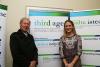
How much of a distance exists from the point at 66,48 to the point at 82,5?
1409 mm

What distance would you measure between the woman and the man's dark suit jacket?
2.11ft

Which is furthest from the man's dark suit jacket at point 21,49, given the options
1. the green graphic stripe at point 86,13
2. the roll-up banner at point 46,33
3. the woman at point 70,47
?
the green graphic stripe at point 86,13

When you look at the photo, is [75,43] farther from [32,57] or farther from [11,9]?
[11,9]

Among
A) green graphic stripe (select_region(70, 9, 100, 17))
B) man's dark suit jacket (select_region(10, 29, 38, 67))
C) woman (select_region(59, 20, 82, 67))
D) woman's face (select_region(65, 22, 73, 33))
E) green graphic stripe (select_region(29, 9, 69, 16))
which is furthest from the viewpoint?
green graphic stripe (select_region(29, 9, 69, 16))

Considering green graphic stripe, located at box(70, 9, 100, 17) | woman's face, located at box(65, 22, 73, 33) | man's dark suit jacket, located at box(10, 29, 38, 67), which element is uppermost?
green graphic stripe, located at box(70, 9, 100, 17)

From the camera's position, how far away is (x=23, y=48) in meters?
3.51

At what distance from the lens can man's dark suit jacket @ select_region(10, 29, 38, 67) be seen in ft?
11.3

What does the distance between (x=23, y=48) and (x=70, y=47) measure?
888 millimetres

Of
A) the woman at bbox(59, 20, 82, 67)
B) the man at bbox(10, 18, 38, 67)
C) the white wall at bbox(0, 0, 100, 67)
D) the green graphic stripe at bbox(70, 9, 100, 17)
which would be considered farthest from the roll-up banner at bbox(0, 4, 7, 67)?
the green graphic stripe at bbox(70, 9, 100, 17)

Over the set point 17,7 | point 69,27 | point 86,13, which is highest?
point 17,7

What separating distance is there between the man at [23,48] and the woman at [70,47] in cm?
57

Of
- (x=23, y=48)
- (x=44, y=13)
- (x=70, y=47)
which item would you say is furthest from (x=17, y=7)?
(x=70, y=47)

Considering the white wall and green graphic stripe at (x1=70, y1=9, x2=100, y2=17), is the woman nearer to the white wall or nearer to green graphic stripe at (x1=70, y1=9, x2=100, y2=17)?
green graphic stripe at (x1=70, y1=9, x2=100, y2=17)

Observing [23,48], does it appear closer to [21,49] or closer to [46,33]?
[21,49]
